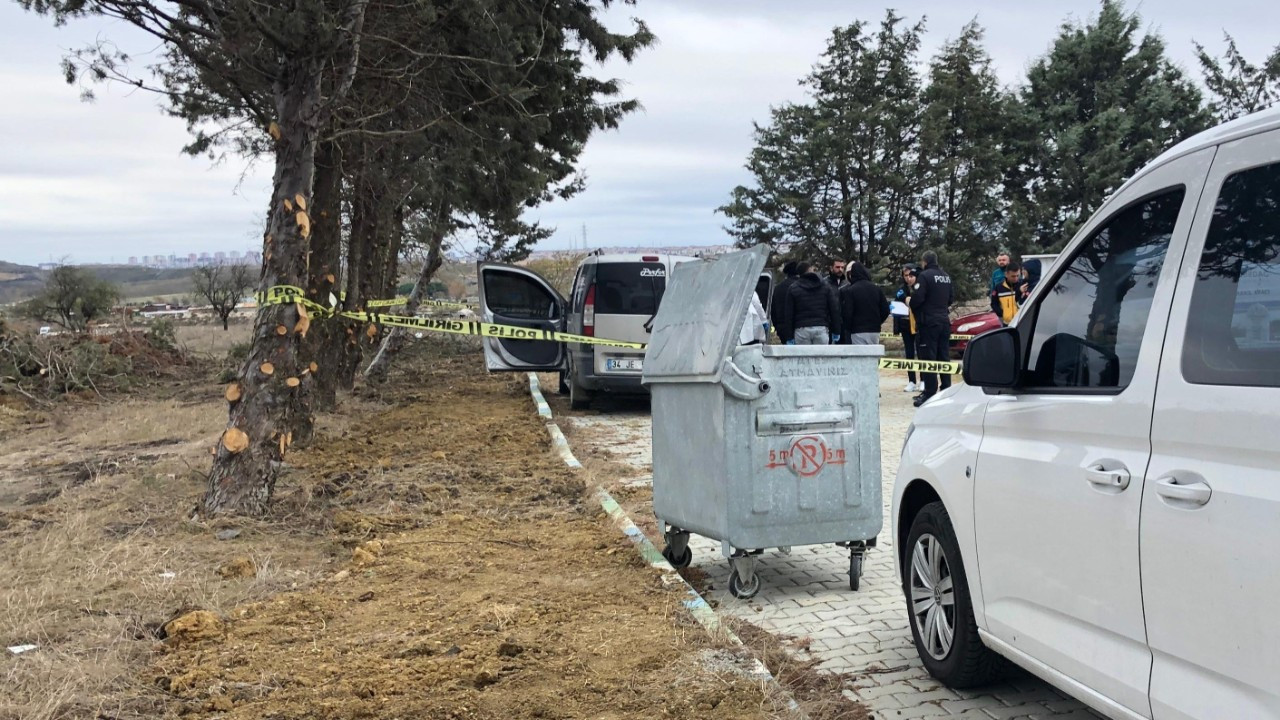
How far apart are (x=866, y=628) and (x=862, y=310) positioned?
27.8 ft

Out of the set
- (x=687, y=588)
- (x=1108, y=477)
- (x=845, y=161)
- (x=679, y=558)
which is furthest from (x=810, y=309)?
(x=845, y=161)

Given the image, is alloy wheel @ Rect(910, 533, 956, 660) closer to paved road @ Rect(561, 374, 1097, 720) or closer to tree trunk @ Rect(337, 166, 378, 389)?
paved road @ Rect(561, 374, 1097, 720)

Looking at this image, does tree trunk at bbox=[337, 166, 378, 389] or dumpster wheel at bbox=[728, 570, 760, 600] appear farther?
tree trunk at bbox=[337, 166, 378, 389]

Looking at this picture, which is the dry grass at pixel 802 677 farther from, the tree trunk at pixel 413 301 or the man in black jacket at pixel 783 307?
the tree trunk at pixel 413 301

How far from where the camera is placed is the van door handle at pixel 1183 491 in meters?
2.48

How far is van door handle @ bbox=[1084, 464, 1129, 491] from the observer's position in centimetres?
283

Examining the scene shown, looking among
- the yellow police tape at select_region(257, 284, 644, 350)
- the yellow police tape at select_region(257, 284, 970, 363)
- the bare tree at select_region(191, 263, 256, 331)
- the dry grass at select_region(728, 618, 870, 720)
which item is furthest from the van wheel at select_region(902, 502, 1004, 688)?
the bare tree at select_region(191, 263, 256, 331)

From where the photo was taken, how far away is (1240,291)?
8.50 feet

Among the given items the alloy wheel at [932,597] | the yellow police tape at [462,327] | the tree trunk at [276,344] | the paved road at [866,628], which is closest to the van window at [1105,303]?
the alloy wheel at [932,597]

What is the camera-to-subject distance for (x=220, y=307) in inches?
1715

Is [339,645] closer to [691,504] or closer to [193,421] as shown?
[691,504]

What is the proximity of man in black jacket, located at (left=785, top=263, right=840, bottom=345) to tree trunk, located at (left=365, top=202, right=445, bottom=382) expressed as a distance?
8490 millimetres

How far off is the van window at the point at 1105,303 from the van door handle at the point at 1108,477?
10.3 inches

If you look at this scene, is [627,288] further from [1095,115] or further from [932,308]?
[1095,115]
